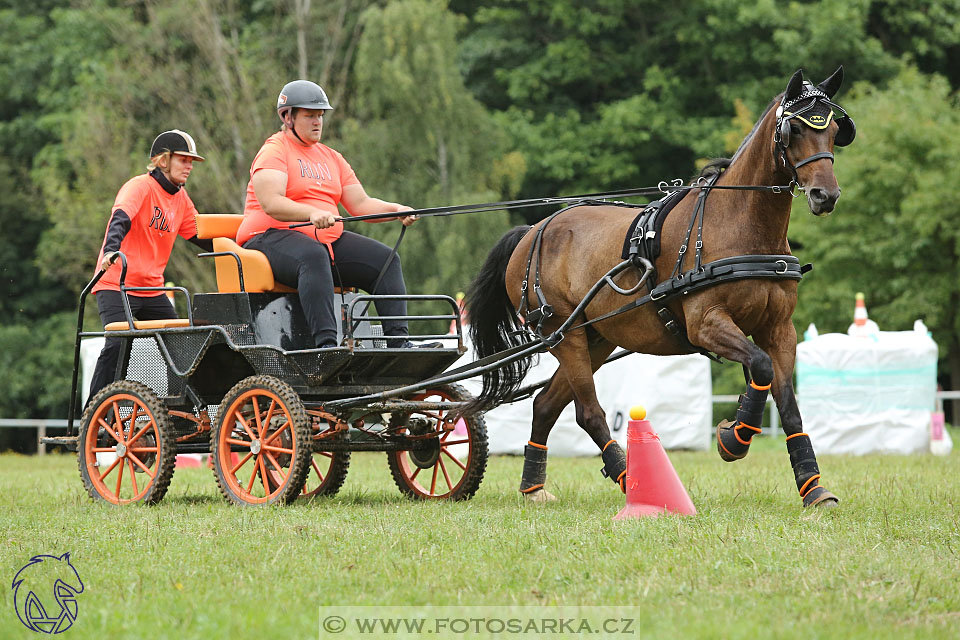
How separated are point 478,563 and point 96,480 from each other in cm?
392

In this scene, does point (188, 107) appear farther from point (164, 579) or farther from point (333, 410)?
point (164, 579)

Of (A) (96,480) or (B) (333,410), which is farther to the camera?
(A) (96,480)

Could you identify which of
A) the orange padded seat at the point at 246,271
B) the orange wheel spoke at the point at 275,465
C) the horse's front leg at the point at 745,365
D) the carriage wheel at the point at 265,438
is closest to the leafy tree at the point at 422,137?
the orange padded seat at the point at 246,271

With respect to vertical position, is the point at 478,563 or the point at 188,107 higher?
the point at 188,107

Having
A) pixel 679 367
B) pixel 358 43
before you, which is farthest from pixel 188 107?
pixel 679 367

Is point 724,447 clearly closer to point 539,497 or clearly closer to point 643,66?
point 539,497

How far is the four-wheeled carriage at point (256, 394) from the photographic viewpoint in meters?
7.26

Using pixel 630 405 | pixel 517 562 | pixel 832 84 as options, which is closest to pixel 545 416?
pixel 832 84

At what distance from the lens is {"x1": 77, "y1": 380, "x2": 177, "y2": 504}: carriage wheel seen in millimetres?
7523

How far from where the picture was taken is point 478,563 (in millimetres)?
4840

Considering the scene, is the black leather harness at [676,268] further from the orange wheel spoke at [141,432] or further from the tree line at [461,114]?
the tree line at [461,114]

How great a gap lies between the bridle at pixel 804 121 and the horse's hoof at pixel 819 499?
152 cm

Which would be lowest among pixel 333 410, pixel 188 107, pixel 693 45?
pixel 333 410

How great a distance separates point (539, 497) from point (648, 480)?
4.93ft
